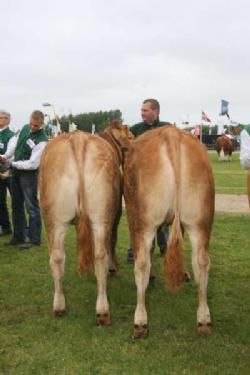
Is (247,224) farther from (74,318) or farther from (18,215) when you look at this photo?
(74,318)

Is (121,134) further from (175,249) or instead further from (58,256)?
(175,249)

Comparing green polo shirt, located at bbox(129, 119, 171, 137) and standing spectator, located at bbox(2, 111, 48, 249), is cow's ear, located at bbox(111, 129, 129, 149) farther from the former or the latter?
standing spectator, located at bbox(2, 111, 48, 249)

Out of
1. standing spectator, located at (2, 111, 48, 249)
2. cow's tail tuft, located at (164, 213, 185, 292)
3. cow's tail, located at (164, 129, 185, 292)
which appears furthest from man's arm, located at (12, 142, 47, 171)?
cow's tail tuft, located at (164, 213, 185, 292)

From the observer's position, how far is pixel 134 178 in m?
5.29

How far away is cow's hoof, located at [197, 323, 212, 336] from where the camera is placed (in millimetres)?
5277

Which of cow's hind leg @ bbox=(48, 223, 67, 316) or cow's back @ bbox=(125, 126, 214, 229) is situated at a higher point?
cow's back @ bbox=(125, 126, 214, 229)

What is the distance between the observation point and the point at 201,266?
523 centimetres

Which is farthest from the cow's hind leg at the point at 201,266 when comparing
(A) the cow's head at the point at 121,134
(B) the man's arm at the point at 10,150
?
(B) the man's arm at the point at 10,150

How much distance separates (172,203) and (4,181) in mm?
6253

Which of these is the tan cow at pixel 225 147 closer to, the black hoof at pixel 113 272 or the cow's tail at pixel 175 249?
the black hoof at pixel 113 272

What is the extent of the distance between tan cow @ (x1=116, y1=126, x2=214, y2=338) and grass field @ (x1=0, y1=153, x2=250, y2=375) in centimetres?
29

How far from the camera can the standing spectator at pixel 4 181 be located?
992 centimetres

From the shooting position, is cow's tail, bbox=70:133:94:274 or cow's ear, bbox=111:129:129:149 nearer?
cow's tail, bbox=70:133:94:274

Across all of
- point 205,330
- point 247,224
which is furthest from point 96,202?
point 247,224
